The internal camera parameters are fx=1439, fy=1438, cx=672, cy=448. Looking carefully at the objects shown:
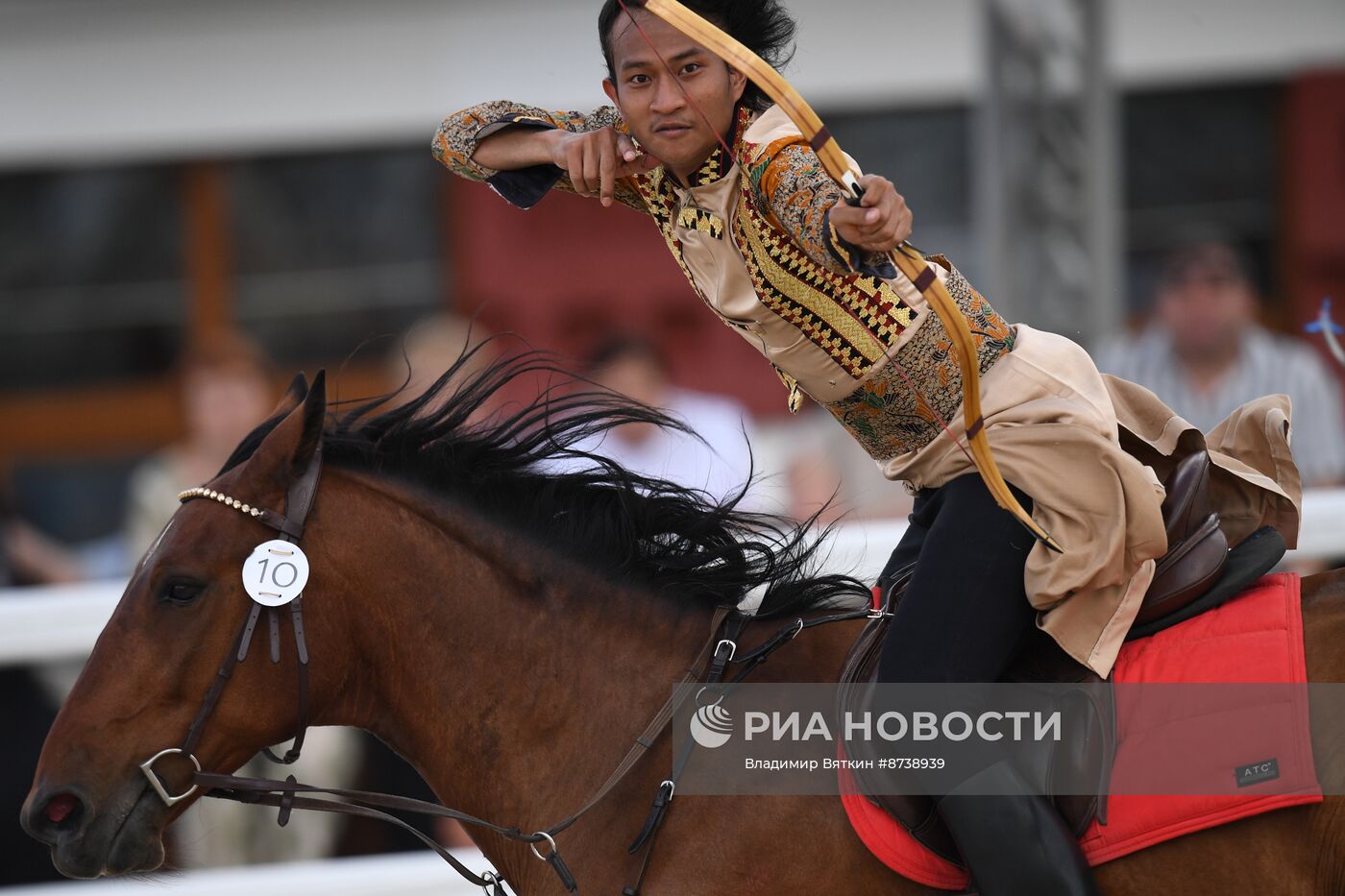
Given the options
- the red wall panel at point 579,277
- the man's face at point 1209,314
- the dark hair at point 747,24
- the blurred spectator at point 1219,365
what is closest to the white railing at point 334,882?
the dark hair at point 747,24

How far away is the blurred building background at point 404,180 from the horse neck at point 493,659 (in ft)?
18.8

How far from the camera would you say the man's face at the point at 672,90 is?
94.6 inches

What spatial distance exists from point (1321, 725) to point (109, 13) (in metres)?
8.88

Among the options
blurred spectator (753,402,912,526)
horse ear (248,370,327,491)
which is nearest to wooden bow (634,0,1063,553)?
horse ear (248,370,327,491)

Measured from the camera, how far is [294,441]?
8.30ft

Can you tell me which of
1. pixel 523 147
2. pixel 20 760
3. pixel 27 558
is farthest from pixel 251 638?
pixel 27 558

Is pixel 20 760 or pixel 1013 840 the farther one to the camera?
pixel 20 760

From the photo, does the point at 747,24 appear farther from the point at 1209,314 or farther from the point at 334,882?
the point at 1209,314

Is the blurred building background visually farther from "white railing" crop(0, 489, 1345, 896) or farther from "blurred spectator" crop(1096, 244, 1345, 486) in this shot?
"white railing" crop(0, 489, 1345, 896)

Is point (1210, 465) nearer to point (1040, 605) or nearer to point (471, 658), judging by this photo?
point (1040, 605)

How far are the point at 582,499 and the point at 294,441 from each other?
0.55 metres

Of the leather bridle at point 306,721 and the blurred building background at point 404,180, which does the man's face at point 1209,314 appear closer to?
the blurred building background at point 404,180

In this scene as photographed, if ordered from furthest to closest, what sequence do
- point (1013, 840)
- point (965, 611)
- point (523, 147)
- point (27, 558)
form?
1. point (27, 558)
2. point (523, 147)
3. point (965, 611)
4. point (1013, 840)

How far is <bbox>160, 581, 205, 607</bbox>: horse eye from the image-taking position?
98.0 inches
